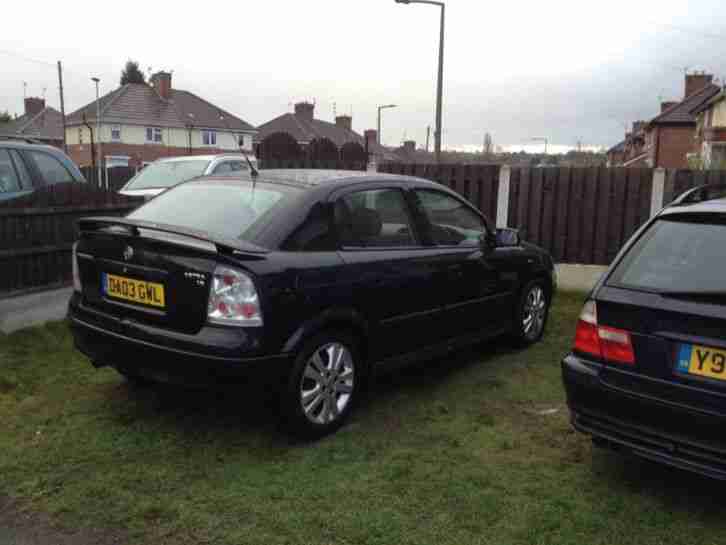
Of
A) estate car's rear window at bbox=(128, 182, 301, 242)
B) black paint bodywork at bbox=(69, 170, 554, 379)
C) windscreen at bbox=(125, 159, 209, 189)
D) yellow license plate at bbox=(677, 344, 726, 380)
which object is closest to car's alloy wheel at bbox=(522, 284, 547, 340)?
black paint bodywork at bbox=(69, 170, 554, 379)

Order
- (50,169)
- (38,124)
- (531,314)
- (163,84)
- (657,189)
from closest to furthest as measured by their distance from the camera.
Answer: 1. (531,314)
2. (50,169)
3. (657,189)
4. (163,84)
5. (38,124)

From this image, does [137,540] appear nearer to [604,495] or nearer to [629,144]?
[604,495]

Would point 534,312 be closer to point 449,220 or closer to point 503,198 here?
point 449,220

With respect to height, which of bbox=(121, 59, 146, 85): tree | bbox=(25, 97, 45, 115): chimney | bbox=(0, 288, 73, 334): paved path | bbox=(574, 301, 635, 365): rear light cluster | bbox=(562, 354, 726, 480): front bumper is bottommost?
bbox=(0, 288, 73, 334): paved path

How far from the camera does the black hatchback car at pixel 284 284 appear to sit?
365 cm

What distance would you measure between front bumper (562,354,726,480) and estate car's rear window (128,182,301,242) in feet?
6.49

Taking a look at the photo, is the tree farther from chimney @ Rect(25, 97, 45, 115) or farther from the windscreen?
the windscreen

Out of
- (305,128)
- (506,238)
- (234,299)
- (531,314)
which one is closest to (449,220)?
(506,238)

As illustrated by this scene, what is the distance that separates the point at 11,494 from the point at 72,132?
60268 mm

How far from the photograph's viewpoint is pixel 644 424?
3.22 m

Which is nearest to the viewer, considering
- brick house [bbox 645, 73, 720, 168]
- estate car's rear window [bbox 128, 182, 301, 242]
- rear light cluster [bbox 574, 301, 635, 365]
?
rear light cluster [bbox 574, 301, 635, 365]

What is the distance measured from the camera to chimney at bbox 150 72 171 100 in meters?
57.3

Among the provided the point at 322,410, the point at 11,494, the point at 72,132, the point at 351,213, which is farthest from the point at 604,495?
the point at 72,132

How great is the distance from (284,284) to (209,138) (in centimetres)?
5800
